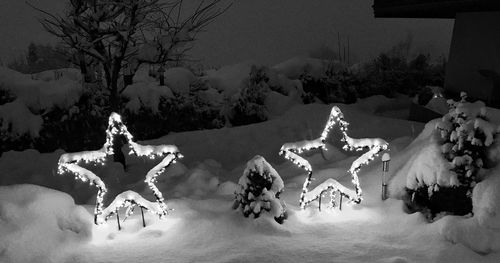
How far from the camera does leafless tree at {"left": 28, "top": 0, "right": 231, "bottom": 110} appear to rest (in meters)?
7.76

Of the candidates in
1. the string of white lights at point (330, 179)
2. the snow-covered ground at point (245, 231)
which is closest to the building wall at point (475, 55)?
the snow-covered ground at point (245, 231)

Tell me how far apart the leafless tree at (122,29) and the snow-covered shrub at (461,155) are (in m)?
5.34

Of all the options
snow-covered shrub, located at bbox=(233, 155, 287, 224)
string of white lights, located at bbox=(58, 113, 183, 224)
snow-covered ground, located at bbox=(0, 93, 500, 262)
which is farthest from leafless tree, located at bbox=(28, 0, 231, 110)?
snow-covered shrub, located at bbox=(233, 155, 287, 224)

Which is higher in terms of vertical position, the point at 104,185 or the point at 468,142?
the point at 468,142

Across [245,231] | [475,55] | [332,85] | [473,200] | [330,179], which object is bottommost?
[245,231]

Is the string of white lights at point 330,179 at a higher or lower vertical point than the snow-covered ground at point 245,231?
higher

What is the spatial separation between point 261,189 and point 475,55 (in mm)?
9412

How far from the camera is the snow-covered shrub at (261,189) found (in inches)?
215

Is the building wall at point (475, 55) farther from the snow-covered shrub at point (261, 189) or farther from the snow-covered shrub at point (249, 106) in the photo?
the snow-covered shrub at point (261, 189)

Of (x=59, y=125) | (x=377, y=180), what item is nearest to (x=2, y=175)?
(x=59, y=125)

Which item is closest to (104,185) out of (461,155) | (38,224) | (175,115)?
(38,224)

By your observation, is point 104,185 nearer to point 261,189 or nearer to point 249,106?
point 261,189

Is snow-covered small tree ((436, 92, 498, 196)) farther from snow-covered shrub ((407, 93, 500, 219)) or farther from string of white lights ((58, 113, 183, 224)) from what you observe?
string of white lights ((58, 113, 183, 224))

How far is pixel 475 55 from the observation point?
11328mm
